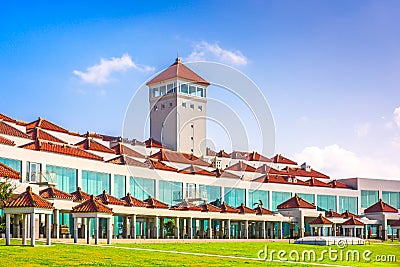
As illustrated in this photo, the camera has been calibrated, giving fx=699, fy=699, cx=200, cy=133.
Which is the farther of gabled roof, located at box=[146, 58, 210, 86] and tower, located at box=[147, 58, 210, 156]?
gabled roof, located at box=[146, 58, 210, 86]

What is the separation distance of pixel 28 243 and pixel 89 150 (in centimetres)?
2854

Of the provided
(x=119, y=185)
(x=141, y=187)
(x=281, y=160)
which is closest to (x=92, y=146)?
(x=119, y=185)

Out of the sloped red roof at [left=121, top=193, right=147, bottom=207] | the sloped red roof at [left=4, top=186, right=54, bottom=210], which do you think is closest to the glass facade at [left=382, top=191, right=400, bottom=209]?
the sloped red roof at [left=121, top=193, right=147, bottom=207]

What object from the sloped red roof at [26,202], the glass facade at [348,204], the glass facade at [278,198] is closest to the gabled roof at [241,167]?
the glass facade at [278,198]

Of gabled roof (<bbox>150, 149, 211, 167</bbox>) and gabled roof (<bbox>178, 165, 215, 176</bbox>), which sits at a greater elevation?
gabled roof (<bbox>150, 149, 211, 167</bbox>)

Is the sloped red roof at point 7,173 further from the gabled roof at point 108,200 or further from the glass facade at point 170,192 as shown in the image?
the glass facade at point 170,192

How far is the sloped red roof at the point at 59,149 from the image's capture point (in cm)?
5566

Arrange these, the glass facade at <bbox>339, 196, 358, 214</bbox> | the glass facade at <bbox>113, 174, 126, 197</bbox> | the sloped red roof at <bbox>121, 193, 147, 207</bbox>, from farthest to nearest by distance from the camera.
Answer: the glass facade at <bbox>339, 196, 358, 214</bbox> → the glass facade at <bbox>113, 174, 126, 197</bbox> → the sloped red roof at <bbox>121, 193, 147, 207</bbox>

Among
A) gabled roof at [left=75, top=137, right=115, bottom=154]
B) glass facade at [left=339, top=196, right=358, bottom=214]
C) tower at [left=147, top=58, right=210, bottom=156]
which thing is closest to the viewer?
gabled roof at [left=75, top=137, right=115, bottom=154]

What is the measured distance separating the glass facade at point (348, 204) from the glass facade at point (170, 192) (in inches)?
1081

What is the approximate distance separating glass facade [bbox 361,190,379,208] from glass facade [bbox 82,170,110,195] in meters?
42.7

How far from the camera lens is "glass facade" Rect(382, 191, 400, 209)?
3775 inches

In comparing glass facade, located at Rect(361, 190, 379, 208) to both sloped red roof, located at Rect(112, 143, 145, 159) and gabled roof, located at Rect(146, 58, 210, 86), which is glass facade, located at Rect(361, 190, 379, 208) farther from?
sloped red roof, located at Rect(112, 143, 145, 159)

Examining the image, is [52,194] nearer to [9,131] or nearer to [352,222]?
[9,131]
